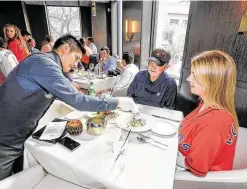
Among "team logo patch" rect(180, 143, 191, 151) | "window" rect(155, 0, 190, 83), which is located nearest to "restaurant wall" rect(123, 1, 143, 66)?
"window" rect(155, 0, 190, 83)

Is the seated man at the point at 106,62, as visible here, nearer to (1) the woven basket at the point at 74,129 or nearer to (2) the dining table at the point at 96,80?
(2) the dining table at the point at 96,80

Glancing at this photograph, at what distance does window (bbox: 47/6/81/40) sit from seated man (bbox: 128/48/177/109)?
5227 millimetres

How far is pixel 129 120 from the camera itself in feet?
4.97

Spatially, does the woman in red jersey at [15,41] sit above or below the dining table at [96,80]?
above

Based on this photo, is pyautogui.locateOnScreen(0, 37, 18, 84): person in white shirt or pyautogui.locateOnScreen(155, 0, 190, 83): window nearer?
pyautogui.locateOnScreen(0, 37, 18, 84): person in white shirt

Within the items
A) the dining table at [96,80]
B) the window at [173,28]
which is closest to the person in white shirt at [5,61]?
the dining table at [96,80]

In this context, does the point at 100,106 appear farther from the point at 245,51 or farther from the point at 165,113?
the point at 245,51

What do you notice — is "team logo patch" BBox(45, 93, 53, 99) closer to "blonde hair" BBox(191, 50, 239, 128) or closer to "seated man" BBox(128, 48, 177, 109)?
"blonde hair" BBox(191, 50, 239, 128)

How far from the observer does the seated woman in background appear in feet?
3.63

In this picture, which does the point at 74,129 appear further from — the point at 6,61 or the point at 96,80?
the point at 6,61

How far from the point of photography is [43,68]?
1.24 m

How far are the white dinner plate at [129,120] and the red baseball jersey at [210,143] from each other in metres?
0.32

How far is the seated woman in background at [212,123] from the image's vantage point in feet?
3.63

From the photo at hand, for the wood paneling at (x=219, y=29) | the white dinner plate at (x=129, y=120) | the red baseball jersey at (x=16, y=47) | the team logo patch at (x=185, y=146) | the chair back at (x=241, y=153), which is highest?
the wood paneling at (x=219, y=29)
